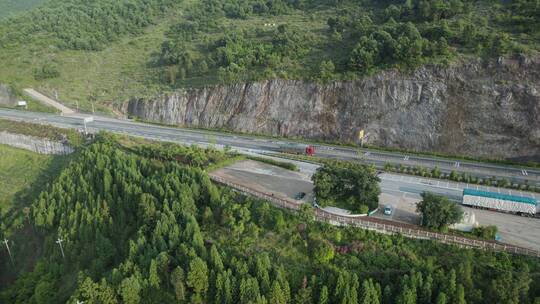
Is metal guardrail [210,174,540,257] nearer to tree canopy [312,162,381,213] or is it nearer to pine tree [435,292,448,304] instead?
tree canopy [312,162,381,213]

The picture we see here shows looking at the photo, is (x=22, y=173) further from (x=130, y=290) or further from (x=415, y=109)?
(x=415, y=109)

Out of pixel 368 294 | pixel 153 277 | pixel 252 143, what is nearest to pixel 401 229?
pixel 368 294

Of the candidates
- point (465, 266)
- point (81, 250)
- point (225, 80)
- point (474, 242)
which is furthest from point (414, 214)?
point (225, 80)

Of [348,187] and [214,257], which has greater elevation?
[348,187]

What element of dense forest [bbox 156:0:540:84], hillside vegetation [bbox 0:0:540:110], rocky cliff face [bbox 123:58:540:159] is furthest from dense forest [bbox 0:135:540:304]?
hillside vegetation [bbox 0:0:540:110]

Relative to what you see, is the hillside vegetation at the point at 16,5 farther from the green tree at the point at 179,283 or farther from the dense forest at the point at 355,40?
the green tree at the point at 179,283
